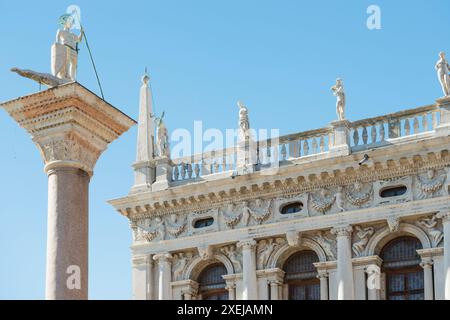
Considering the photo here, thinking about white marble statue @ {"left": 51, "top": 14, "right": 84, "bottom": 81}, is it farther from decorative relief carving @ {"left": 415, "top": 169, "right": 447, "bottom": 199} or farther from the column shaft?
decorative relief carving @ {"left": 415, "top": 169, "right": 447, "bottom": 199}

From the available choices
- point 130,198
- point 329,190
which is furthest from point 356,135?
point 130,198

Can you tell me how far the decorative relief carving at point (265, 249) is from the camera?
1096 inches

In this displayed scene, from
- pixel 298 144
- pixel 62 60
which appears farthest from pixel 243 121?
pixel 62 60

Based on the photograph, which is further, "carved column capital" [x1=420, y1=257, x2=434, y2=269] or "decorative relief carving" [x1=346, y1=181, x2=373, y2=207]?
"decorative relief carving" [x1=346, y1=181, x2=373, y2=207]

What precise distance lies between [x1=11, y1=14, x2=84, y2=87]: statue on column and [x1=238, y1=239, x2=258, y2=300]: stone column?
1404 cm

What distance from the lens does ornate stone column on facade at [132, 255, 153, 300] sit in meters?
29.2

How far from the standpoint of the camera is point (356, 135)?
2758cm

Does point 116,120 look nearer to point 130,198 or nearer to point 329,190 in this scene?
point 329,190

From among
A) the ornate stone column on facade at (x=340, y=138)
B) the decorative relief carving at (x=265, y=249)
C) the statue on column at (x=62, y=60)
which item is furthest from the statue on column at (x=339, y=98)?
the statue on column at (x=62, y=60)

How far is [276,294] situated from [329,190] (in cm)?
272

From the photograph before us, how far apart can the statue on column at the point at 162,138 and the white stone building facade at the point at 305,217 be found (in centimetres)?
30

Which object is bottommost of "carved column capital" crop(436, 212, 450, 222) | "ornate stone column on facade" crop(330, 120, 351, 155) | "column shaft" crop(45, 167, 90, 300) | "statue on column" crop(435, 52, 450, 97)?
"column shaft" crop(45, 167, 90, 300)

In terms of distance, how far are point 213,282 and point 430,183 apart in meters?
6.16

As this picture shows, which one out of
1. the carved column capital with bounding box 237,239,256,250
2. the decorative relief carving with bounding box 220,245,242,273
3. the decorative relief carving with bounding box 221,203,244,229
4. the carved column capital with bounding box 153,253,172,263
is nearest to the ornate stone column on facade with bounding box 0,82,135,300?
the carved column capital with bounding box 237,239,256,250
